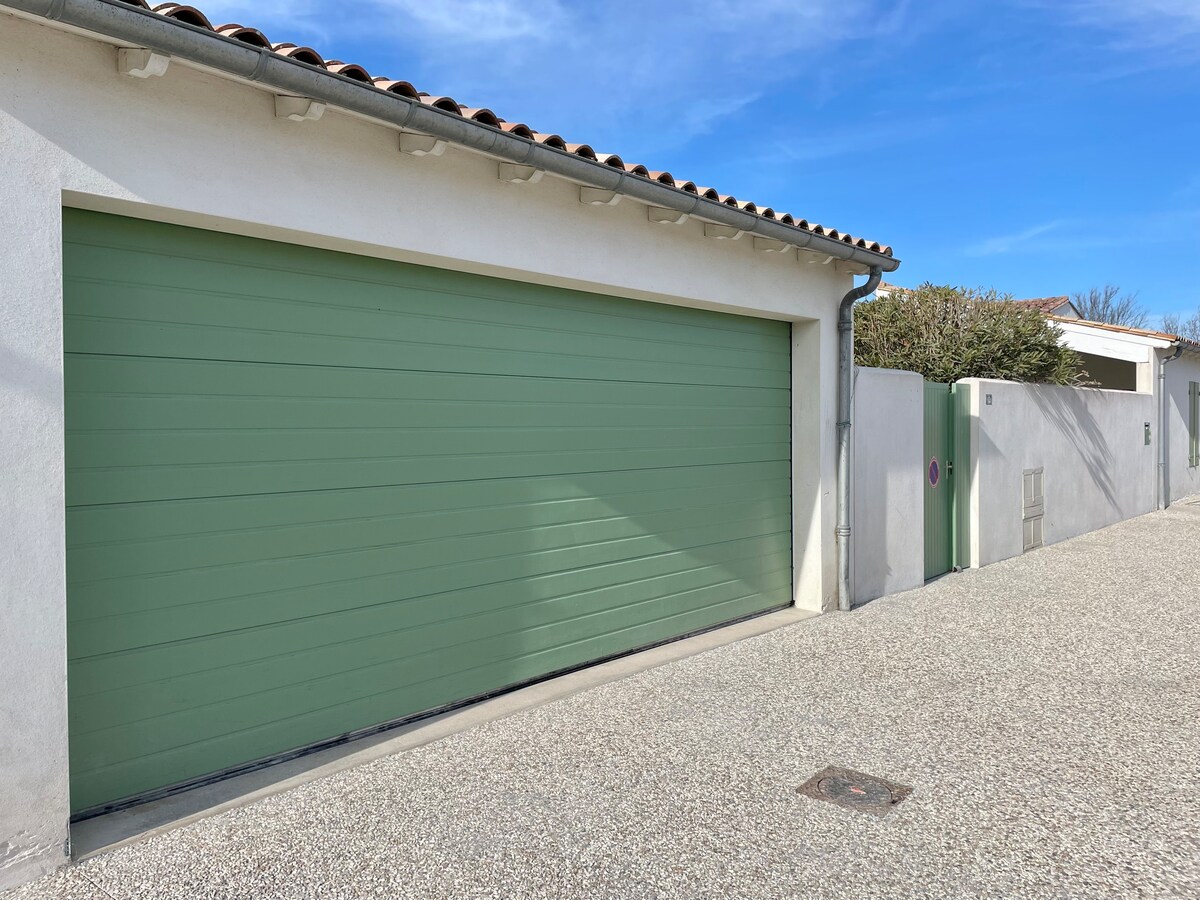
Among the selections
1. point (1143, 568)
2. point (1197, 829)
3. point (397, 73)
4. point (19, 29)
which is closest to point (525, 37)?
point (397, 73)

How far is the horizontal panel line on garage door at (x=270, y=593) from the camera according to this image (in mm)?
3635

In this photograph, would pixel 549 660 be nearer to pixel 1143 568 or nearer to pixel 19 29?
pixel 19 29

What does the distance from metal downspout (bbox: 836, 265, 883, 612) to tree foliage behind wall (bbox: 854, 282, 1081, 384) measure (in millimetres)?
5533

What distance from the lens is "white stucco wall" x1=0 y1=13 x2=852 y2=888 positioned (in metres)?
3.09

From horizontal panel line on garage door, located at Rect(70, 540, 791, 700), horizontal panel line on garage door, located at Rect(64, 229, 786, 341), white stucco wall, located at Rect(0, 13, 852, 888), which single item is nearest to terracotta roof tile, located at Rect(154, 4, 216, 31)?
white stucco wall, located at Rect(0, 13, 852, 888)

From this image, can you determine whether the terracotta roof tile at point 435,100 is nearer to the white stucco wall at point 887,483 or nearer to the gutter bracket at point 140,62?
the gutter bracket at point 140,62

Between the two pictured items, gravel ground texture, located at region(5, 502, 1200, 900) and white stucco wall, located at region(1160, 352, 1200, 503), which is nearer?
gravel ground texture, located at region(5, 502, 1200, 900)

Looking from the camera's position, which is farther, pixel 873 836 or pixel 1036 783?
pixel 1036 783

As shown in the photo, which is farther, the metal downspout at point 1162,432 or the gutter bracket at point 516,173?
the metal downspout at point 1162,432

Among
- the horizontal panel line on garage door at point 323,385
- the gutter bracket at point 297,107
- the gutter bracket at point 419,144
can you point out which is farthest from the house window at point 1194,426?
the gutter bracket at point 297,107

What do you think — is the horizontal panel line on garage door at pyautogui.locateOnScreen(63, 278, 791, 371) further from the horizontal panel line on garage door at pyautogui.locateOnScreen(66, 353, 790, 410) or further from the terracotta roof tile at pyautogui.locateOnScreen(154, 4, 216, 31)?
the terracotta roof tile at pyautogui.locateOnScreen(154, 4, 216, 31)

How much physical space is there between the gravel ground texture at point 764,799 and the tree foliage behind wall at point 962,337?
22.4ft

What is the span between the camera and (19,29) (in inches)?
122

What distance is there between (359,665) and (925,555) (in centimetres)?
674
